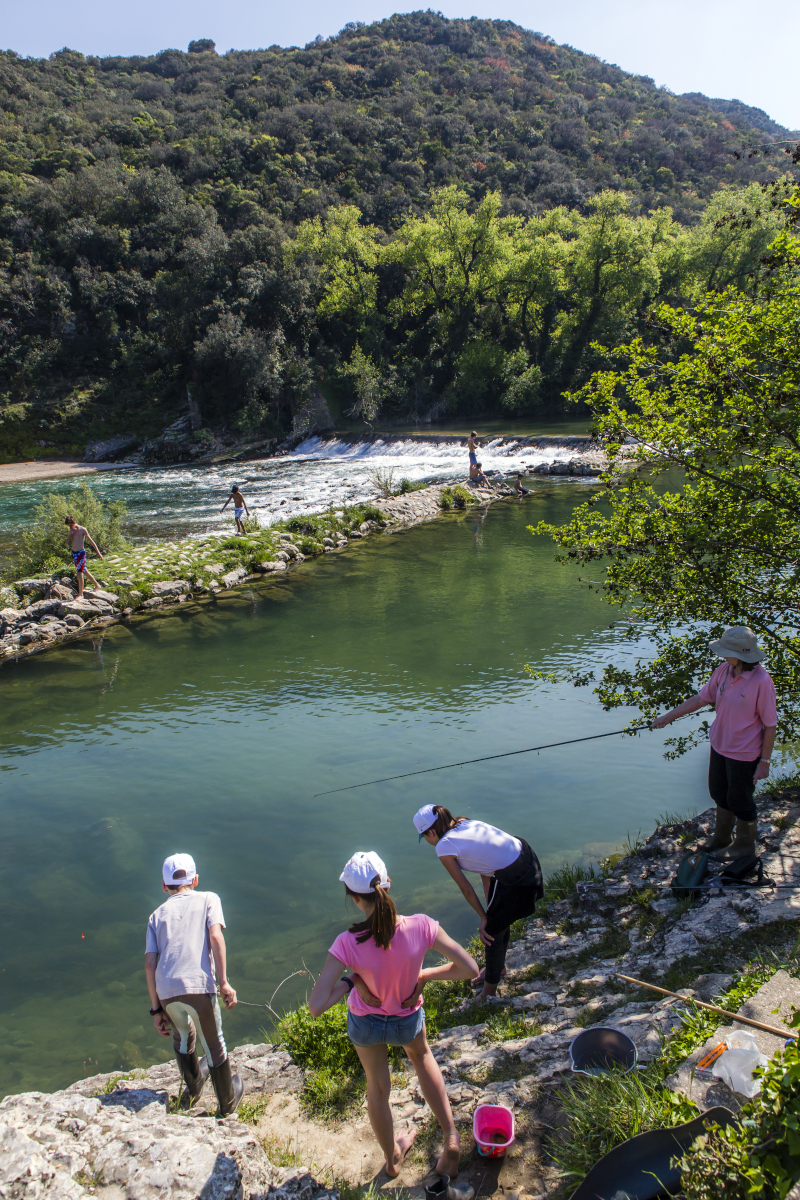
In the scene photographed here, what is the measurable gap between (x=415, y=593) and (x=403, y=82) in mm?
107853

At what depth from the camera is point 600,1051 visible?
3645 millimetres

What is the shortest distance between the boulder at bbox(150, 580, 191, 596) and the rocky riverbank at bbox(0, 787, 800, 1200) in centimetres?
1364

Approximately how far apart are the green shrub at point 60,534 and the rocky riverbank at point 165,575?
605 mm

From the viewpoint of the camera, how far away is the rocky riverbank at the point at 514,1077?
2.94 metres

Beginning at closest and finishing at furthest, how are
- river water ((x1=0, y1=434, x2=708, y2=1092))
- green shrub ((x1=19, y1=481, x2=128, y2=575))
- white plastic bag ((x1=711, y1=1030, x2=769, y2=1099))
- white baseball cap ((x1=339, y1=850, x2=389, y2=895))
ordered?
white plastic bag ((x1=711, y1=1030, x2=769, y2=1099))
white baseball cap ((x1=339, y1=850, x2=389, y2=895))
river water ((x1=0, y1=434, x2=708, y2=1092))
green shrub ((x1=19, y1=481, x2=128, y2=575))

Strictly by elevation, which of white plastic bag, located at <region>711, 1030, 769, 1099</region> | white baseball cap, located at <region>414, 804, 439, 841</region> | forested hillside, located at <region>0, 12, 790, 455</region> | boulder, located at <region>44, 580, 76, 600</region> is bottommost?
boulder, located at <region>44, 580, 76, 600</region>

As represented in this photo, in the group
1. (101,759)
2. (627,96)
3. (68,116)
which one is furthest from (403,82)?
(101,759)

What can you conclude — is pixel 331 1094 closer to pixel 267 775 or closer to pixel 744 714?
pixel 744 714

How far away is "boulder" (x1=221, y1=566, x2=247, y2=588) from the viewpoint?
727 inches

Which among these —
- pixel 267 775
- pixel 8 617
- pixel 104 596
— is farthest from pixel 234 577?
pixel 267 775

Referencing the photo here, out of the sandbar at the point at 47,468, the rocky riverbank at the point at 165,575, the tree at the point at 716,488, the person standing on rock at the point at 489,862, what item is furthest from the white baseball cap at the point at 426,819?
the sandbar at the point at 47,468

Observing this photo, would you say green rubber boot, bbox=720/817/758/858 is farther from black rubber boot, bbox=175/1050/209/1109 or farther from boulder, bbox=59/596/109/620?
boulder, bbox=59/596/109/620

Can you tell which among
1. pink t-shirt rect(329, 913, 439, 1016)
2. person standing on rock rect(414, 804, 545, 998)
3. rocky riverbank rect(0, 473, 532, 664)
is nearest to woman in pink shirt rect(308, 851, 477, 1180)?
pink t-shirt rect(329, 913, 439, 1016)

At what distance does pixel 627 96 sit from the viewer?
112875 mm
